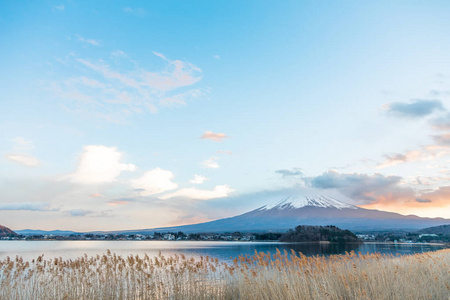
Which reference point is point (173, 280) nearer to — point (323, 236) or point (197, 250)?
point (197, 250)

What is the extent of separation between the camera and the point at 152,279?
10.3 meters

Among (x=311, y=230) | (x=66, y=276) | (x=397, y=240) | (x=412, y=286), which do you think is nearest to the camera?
(x=412, y=286)

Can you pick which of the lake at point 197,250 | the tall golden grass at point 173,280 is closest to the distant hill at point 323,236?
the lake at point 197,250

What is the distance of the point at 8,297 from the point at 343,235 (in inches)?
4088

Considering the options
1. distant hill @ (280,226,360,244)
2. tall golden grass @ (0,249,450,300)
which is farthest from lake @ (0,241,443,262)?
distant hill @ (280,226,360,244)

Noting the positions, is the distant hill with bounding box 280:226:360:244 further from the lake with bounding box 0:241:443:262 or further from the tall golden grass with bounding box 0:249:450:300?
the tall golden grass with bounding box 0:249:450:300

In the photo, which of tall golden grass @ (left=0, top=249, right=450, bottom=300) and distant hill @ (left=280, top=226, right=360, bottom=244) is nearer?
tall golden grass @ (left=0, top=249, right=450, bottom=300)

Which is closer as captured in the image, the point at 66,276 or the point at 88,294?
the point at 88,294

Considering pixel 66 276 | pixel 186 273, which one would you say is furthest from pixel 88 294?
pixel 186 273

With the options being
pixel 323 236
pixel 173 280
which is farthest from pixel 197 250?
pixel 323 236

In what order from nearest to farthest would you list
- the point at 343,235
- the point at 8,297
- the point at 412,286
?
1. the point at 412,286
2. the point at 8,297
3. the point at 343,235

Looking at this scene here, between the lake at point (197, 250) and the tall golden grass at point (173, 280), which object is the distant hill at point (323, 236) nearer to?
the lake at point (197, 250)

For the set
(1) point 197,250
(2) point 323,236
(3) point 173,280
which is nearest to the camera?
(3) point 173,280

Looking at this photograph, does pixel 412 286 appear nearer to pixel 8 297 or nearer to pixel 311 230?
pixel 8 297
